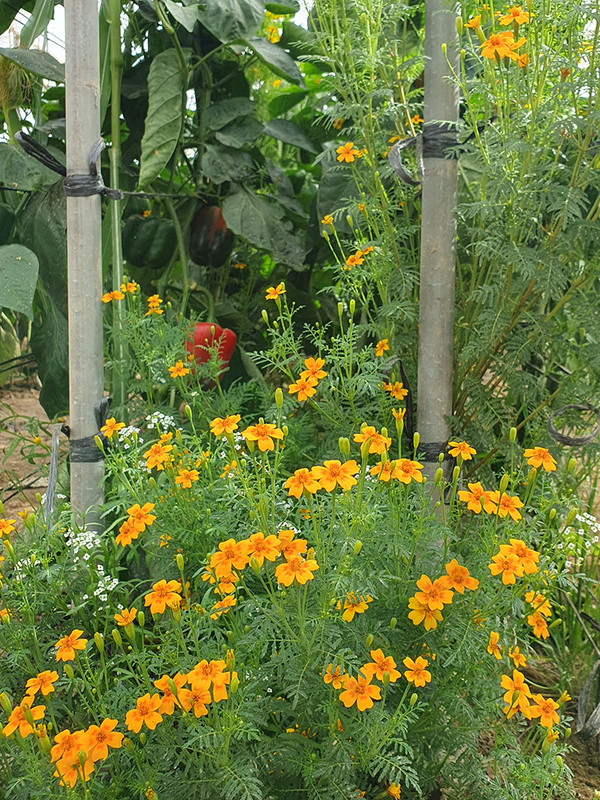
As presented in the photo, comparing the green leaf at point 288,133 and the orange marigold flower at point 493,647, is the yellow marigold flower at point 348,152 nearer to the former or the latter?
the green leaf at point 288,133

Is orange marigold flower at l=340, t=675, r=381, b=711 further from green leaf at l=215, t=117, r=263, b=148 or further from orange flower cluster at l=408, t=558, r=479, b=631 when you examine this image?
green leaf at l=215, t=117, r=263, b=148

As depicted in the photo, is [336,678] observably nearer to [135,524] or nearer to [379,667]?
[379,667]

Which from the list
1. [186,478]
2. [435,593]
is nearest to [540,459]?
[435,593]

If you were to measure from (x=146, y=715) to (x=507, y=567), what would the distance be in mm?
388

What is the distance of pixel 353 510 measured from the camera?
0.84m

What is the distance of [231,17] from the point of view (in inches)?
56.5

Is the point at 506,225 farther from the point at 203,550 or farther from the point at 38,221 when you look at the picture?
the point at 38,221

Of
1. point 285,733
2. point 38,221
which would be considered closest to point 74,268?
point 38,221

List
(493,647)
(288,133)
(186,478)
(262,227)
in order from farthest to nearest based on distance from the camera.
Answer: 1. (288,133)
2. (262,227)
3. (186,478)
4. (493,647)

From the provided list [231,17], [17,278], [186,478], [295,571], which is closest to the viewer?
[295,571]

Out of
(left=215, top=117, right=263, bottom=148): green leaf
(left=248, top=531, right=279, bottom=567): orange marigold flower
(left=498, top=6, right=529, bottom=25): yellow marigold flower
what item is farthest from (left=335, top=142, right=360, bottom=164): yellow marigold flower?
(left=248, top=531, right=279, bottom=567): orange marigold flower

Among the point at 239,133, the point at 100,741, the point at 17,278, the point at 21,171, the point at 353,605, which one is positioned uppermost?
the point at 239,133

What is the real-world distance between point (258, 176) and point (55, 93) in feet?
1.67

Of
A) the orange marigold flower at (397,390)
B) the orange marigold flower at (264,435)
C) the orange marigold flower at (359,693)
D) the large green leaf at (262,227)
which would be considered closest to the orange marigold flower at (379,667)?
the orange marigold flower at (359,693)
